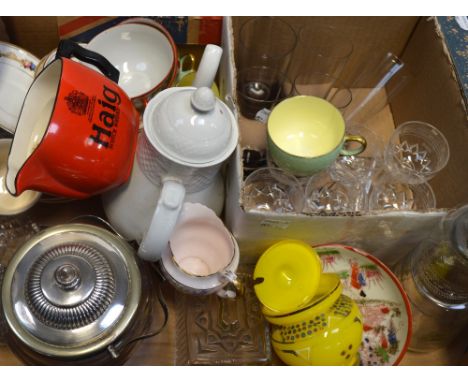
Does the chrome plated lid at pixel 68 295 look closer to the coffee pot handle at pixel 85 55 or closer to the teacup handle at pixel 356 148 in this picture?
the coffee pot handle at pixel 85 55

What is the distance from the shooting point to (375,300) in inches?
26.1

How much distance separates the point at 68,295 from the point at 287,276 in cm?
25

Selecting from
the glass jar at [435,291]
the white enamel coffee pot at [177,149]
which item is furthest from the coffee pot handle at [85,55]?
the glass jar at [435,291]

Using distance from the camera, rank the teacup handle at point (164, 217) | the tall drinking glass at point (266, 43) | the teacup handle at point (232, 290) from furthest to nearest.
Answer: the tall drinking glass at point (266, 43) < the teacup handle at point (232, 290) < the teacup handle at point (164, 217)

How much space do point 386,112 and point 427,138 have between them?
13 centimetres

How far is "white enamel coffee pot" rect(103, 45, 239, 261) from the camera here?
0.49 m

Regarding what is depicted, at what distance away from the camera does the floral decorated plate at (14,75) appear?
0.65 meters

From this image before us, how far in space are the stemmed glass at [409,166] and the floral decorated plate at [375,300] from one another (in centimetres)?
9

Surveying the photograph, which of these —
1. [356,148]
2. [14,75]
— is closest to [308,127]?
[356,148]

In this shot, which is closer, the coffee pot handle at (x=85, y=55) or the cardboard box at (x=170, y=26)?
the coffee pot handle at (x=85, y=55)

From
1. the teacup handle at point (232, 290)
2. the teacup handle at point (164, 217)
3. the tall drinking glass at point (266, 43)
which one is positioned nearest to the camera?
the teacup handle at point (164, 217)

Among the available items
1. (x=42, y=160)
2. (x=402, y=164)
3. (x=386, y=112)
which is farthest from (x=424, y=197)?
(x=42, y=160)

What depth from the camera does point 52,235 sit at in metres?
0.57

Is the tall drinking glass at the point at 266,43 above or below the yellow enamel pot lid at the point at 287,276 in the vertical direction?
above
